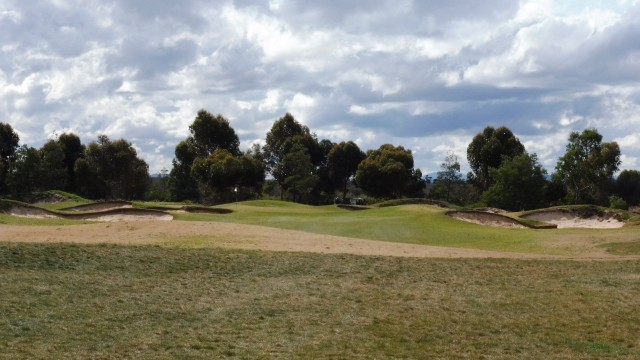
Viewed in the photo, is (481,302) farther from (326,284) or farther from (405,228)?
(405,228)

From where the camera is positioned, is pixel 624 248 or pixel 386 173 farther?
pixel 386 173

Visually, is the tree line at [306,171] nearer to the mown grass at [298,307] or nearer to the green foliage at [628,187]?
the green foliage at [628,187]

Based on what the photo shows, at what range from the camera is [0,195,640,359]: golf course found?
38.3ft

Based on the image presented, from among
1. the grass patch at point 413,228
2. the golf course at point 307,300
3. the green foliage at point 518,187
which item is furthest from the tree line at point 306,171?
the golf course at point 307,300

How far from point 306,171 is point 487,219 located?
44050mm

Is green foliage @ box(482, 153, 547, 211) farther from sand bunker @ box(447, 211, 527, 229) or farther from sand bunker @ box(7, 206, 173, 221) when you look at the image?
sand bunker @ box(7, 206, 173, 221)

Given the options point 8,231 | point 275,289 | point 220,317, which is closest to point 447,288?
point 275,289

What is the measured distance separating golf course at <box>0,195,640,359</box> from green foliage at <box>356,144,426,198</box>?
5435cm

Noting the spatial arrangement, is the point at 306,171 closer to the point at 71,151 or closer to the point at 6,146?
the point at 71,151

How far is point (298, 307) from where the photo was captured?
1516 cm

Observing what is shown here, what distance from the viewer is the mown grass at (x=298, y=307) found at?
11.6 meters

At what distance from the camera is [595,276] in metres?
20.7

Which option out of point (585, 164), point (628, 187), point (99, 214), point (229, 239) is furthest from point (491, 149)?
point (229, 239)

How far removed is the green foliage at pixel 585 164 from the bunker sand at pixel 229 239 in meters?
48.2
